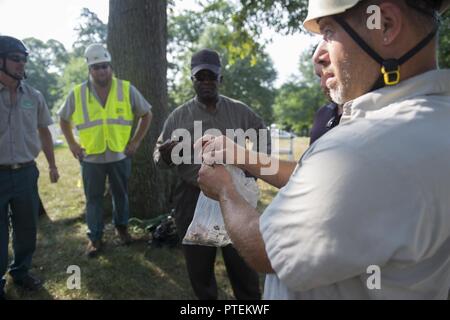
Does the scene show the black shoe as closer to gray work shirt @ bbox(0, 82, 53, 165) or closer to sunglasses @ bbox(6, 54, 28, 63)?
gray work shirt @ bbox(0, 82, 53, 165)

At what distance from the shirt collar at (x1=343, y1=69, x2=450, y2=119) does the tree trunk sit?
168 inches

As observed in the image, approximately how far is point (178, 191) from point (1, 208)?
190cm

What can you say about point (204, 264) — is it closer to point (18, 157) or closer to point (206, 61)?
point (206, 61)

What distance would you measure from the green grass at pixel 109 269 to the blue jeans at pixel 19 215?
0.29 metres

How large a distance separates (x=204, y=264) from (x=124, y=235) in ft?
6.50

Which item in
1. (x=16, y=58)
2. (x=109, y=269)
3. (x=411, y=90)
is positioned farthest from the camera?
(x=109, y=269)

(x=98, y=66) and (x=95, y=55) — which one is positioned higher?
(x=95, y=55)

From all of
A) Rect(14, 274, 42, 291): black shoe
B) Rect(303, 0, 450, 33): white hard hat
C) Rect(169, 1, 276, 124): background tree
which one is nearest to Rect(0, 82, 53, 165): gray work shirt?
Rect(14, 274, 42, 291): black shoe

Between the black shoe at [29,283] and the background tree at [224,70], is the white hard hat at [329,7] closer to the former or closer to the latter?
the black shoe at [29,283]

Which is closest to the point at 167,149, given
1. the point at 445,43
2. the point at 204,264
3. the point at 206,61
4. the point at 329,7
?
the point at 206,61

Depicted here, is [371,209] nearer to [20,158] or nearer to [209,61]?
[209,61]

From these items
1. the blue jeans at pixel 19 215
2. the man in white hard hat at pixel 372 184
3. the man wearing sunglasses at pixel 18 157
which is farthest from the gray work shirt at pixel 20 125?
the man in white hard hat at pixel 372 184

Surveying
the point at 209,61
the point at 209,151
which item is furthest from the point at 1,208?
the point at 209,151

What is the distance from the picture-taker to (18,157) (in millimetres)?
3617
